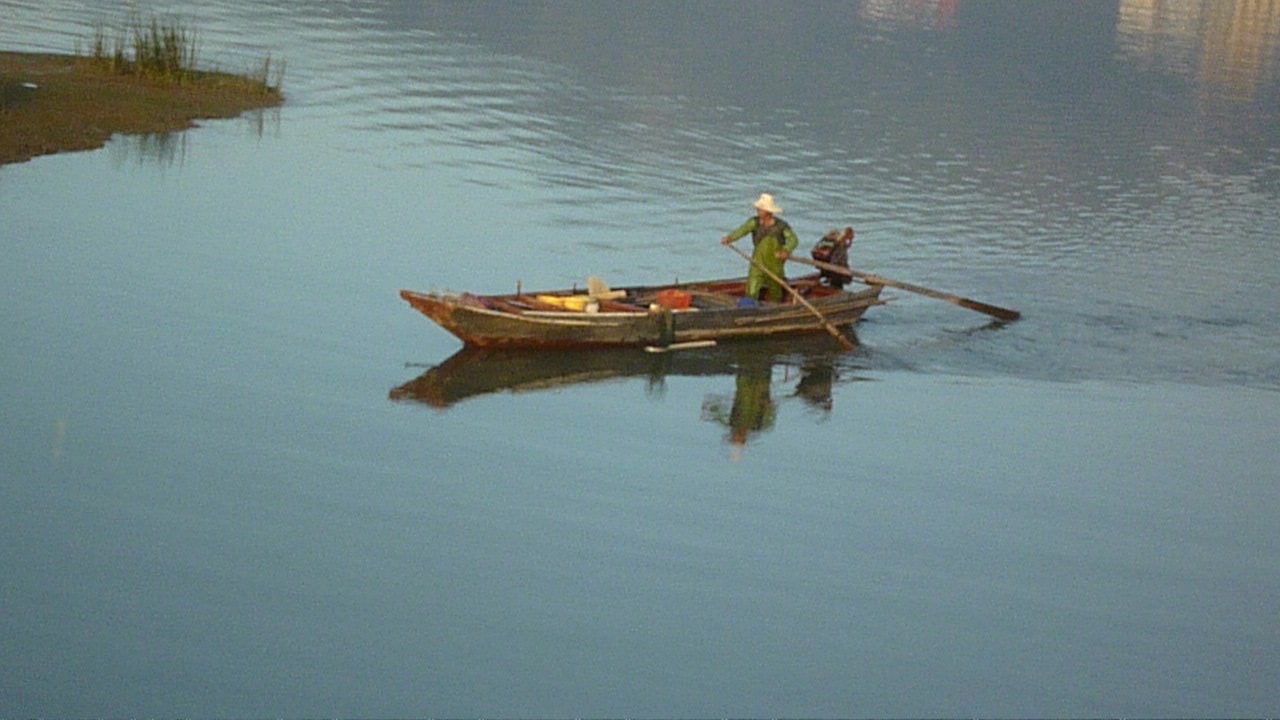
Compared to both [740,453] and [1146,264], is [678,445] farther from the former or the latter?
[1146,264]

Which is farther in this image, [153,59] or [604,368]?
[153,59]

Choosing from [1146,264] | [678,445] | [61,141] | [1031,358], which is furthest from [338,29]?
[678,445]

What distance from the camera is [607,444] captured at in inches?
802

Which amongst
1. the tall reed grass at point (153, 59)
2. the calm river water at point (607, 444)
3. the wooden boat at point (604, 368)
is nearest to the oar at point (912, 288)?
the calm river water at point (607, 444)

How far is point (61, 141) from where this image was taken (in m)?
32.7

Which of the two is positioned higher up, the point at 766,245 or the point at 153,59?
the point at 153,59

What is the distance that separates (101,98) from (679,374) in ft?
55.7

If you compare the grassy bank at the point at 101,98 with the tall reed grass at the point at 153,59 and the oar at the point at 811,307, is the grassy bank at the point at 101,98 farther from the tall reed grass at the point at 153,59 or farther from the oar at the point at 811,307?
the oar at the point at 811,307

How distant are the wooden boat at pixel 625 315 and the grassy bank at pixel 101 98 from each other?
11.3 metres

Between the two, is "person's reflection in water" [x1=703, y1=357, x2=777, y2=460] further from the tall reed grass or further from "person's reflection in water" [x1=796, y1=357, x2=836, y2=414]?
the tall reed grass

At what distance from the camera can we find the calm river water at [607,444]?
15078 mm

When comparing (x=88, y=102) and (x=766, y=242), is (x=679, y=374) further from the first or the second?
(x=88, y=102)

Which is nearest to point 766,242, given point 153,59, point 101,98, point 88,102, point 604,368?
point 604,368

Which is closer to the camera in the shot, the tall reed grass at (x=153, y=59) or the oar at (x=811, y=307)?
the oar at (x=811, y=307)
